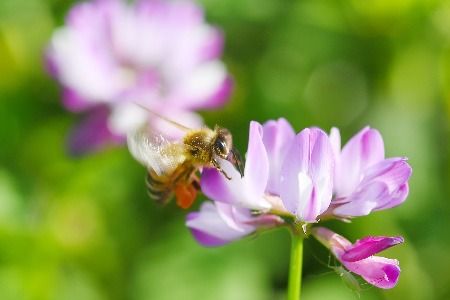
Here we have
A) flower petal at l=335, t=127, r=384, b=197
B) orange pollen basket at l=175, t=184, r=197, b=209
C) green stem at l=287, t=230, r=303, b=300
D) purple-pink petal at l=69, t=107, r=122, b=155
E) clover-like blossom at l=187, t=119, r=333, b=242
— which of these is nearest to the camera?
green stem at l=287, t=230, r=303, b=300

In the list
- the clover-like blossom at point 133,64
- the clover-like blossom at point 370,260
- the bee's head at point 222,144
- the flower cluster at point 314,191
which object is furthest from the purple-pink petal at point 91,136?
the clover-like blossom at point 370,260

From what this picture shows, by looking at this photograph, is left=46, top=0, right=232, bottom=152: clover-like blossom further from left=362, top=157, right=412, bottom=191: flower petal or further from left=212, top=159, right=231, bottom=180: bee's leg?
left=362, top=157, right=412, bottom=191: flower petal

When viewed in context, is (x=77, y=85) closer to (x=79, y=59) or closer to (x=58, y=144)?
(x=79, y=59)

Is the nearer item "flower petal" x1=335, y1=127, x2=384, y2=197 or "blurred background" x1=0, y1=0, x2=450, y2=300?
"flower petal" x1=335, y1=127, x2=384, y2=197

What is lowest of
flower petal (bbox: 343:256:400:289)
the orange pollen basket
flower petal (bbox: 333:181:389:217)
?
flower petal (bbox: 343:256:400:289)

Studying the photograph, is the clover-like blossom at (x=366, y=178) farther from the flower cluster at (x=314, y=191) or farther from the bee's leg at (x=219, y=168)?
the bee's leg at (x=219, y=168)

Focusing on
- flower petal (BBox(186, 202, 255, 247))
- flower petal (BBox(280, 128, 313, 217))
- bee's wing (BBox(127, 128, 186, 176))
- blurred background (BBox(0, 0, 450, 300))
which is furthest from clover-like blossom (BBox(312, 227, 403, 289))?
blurred background (BBox(0, 0, 450, 300))

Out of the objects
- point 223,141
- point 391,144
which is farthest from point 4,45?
point 223,141
